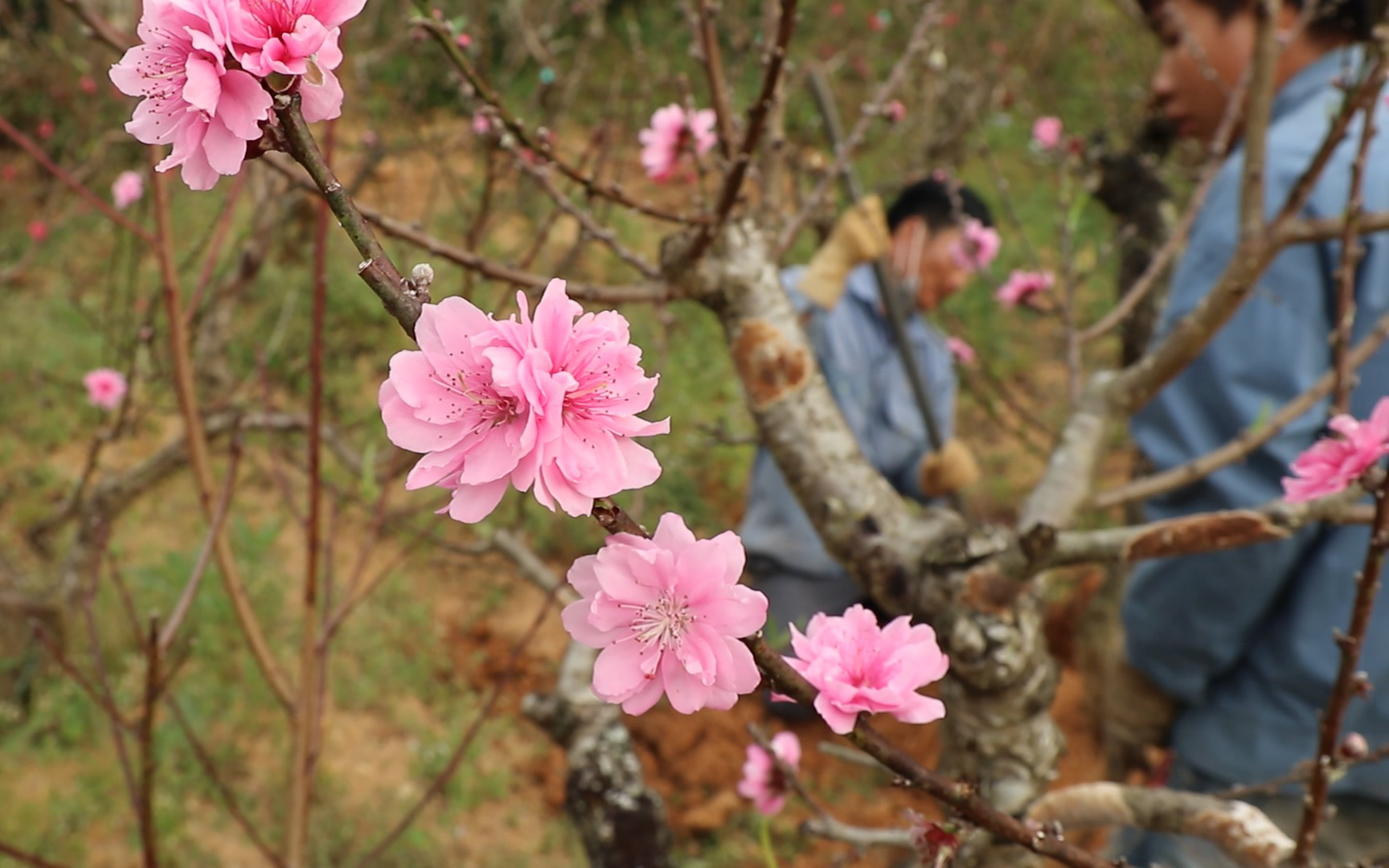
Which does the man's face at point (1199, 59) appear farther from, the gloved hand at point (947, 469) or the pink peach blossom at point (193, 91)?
Answer: the pink peach blossom at point (193, 91)

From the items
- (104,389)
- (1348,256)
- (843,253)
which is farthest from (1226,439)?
(104,389)

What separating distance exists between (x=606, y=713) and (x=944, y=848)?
4.02 ft

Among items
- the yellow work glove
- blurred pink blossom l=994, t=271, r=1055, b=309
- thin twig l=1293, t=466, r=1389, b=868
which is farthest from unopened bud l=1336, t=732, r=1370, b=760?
blurred pink blossom l=994, t=271, r=1055, b=309

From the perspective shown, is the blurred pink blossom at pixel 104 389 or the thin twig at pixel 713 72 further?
the blurred pink blossom at pixel 104 389

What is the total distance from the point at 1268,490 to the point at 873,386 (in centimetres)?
188

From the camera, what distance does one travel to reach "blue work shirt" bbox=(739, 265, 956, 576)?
10.6 feet

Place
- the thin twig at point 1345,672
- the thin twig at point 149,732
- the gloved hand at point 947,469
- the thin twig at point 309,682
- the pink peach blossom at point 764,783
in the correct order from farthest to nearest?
the gloved hand at point 947,469 → the pink peach blossom at point 764,783 → the thin twig at point 309,682 → the thin twig at point 149,732 → the thin twig at point 1345,672

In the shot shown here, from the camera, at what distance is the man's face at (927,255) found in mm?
3355

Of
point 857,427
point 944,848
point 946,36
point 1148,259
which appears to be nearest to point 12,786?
point 857,427

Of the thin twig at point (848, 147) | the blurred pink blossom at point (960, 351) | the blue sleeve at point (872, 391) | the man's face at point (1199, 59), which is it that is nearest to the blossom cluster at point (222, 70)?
the thin twig at point (848, 147)

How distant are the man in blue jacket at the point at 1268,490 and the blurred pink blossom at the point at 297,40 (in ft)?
4.23

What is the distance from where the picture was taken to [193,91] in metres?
0.48

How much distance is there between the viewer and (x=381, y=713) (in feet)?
10.3

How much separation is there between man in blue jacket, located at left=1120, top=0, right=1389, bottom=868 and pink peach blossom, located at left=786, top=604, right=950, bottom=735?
3.42 ft
